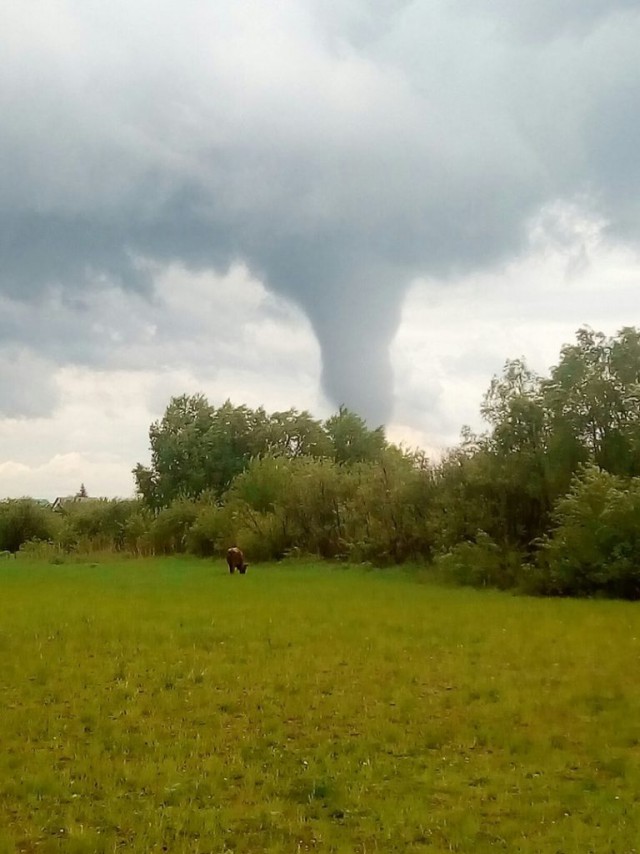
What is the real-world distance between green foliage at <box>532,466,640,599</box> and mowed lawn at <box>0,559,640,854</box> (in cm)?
857

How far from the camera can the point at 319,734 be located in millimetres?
11891

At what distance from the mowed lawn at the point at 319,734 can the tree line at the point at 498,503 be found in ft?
32.6

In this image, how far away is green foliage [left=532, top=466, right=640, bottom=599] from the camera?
30.1 metres

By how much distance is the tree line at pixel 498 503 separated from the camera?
104ft

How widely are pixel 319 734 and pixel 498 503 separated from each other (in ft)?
96.9

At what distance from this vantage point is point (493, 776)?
33.3ft

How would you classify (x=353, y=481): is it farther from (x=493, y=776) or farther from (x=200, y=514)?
(x=493, y=776)

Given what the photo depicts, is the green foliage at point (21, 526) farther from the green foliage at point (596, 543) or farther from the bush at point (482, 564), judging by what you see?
the green foliage at point (596, 543)

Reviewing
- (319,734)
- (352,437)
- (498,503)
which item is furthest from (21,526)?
(319,734)

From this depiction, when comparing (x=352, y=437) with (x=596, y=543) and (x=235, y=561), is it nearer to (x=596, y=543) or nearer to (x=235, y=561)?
(x=235, y=561)

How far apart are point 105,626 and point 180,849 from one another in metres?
13.6

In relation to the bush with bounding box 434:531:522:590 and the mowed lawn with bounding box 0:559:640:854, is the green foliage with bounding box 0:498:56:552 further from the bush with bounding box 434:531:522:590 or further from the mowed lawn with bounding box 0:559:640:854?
the mowed lawn with bounding box 0:559:640:854

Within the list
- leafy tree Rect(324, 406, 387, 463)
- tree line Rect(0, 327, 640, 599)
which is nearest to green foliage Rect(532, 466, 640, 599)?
tree line Rect(0, 327, 640, 599)

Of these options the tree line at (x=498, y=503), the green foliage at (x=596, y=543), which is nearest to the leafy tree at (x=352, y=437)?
the tree line at (x=498, y=503)
